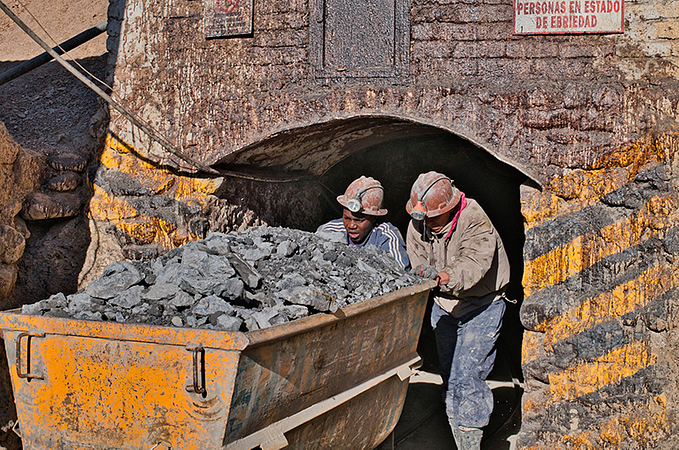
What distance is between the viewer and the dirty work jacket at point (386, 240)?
13.1 feet

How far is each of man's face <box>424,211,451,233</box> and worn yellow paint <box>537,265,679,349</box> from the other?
2.84ft

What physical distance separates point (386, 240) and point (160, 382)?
2.22 metres

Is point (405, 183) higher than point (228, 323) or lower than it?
higher

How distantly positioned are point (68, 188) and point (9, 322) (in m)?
1.89

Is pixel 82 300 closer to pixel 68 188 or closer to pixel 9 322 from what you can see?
pixel 9 322

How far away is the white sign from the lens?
352 centimetres

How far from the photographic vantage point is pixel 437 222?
3787 millimetres

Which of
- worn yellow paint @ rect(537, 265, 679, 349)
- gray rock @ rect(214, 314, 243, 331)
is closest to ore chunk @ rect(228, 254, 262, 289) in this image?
gray rock @ rect(214, 314, 243, 331)

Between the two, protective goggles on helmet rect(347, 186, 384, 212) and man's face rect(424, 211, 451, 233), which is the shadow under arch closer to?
protective goggles on helmet rect(347, 186, 384, 212)

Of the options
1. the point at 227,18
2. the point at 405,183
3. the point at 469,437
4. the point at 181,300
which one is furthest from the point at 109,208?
the point at 405,183

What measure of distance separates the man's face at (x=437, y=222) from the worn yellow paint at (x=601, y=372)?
114cm

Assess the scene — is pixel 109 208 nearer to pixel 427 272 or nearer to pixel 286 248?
pixel 286 248

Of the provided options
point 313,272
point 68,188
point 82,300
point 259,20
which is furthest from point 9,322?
point 259,20

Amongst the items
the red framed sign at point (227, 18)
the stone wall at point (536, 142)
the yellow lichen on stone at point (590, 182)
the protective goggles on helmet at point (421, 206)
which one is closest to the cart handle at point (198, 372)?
the protective goggles on helmet at point (421, 206)
